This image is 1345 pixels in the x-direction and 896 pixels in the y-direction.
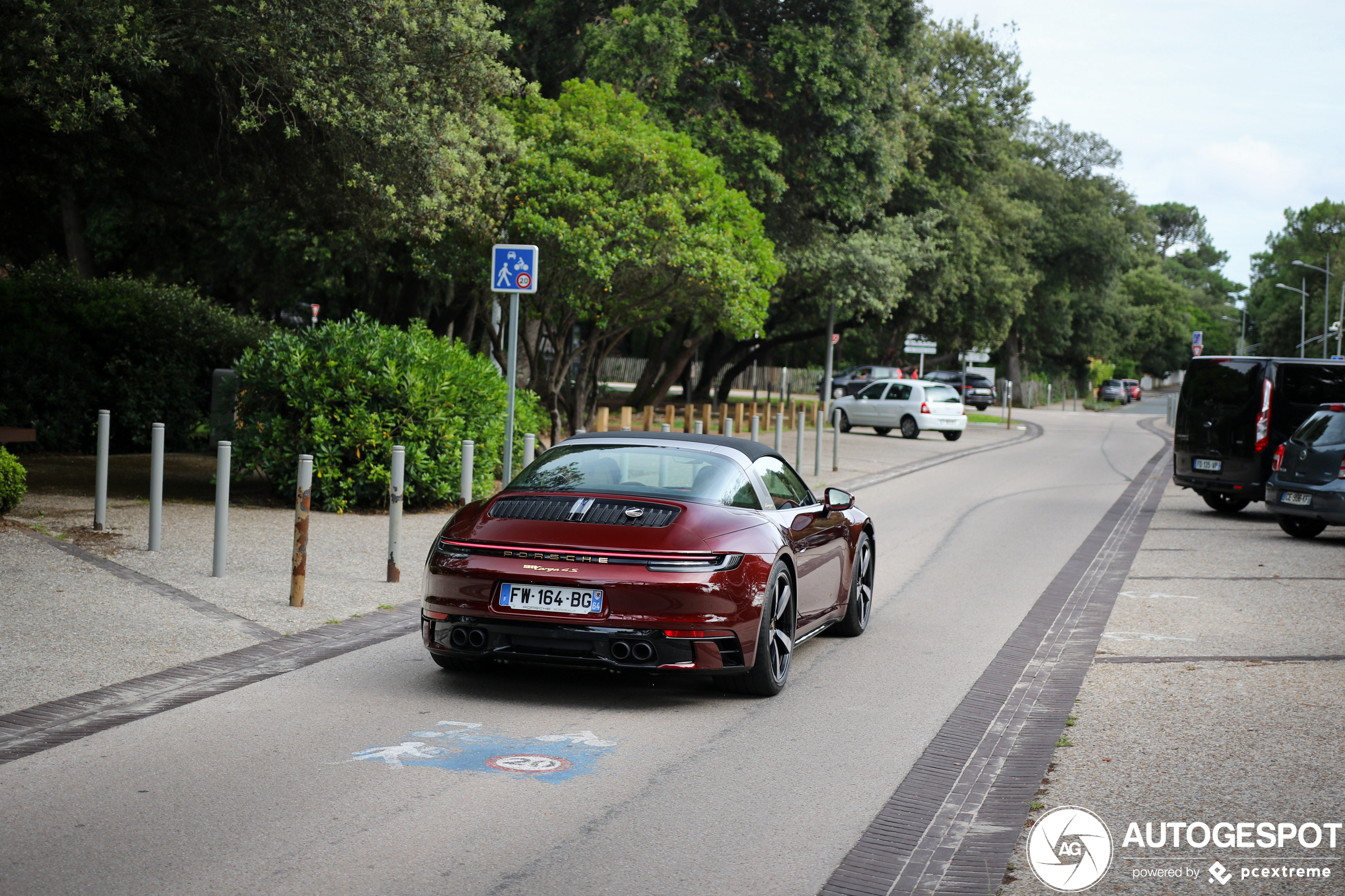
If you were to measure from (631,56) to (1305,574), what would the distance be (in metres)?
17.5

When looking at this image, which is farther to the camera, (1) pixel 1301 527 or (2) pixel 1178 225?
(2) pixel 1178 225

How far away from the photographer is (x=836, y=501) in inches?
327

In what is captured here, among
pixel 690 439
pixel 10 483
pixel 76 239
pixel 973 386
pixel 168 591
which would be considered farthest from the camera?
pixel 973 386

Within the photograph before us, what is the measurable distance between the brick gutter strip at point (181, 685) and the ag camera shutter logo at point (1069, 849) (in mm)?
3974

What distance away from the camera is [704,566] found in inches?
253

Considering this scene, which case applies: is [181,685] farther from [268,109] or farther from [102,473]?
[268,109]

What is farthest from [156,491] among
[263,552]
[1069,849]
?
[1069,849]

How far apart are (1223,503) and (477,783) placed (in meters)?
15.9

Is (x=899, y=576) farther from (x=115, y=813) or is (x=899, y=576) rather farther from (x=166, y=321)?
(x=166, y=321)

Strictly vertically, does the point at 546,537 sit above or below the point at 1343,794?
above

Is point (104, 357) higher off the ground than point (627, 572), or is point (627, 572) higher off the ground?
point (104, 357)

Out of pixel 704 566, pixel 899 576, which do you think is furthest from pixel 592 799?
pixel 899 576

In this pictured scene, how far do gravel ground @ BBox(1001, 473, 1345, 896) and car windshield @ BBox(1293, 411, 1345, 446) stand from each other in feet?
10.8

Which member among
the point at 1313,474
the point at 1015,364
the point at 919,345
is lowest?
the point at 1313,474
